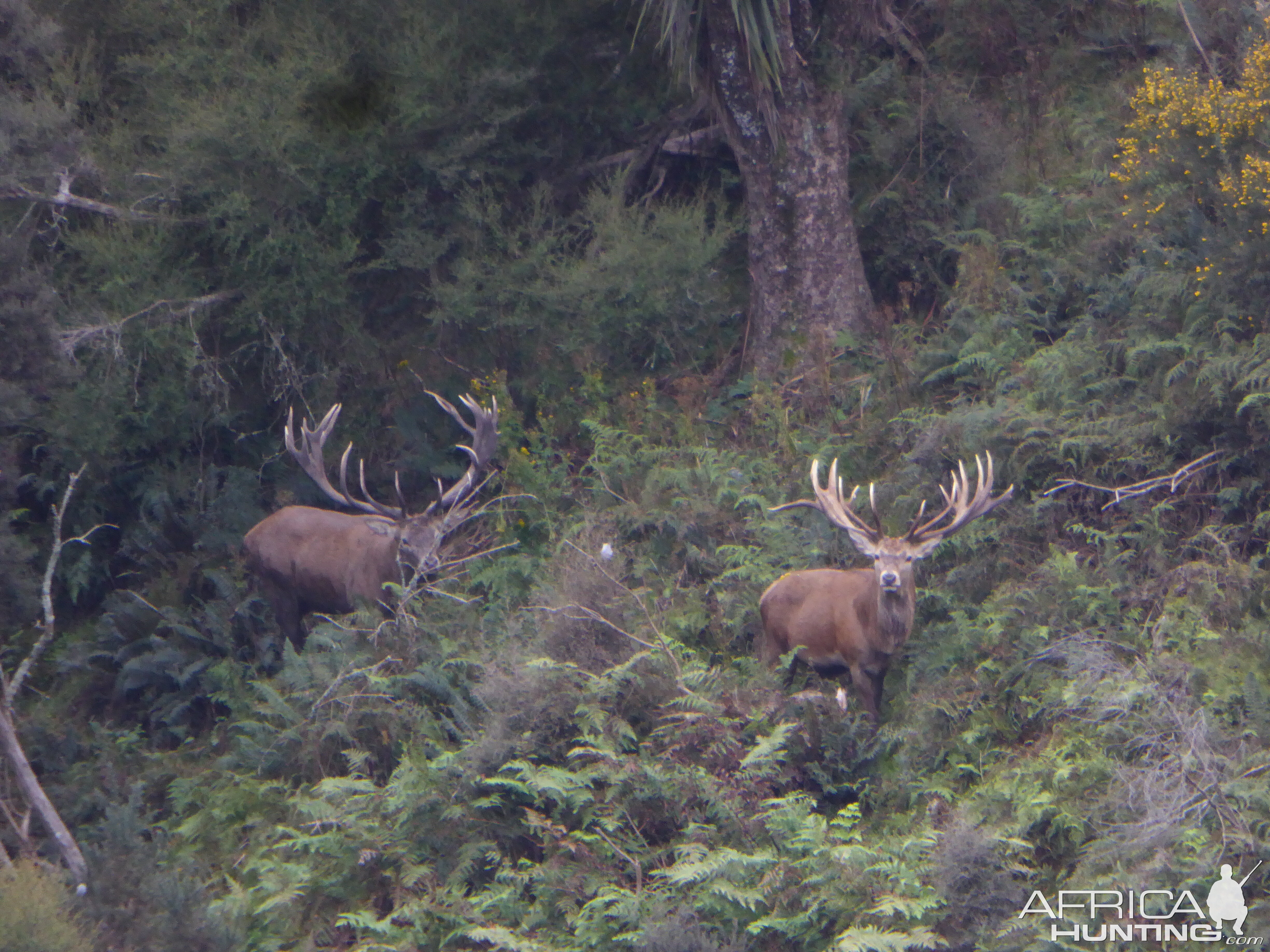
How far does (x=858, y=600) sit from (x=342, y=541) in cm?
477

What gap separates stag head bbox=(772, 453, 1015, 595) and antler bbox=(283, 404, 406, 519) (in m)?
3.45

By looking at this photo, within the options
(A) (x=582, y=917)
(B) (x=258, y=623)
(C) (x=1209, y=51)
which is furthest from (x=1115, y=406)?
(B) (x=258, y=623)

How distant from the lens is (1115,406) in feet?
32.8

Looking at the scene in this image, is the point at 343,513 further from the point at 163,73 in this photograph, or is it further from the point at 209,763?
the point at 163,73

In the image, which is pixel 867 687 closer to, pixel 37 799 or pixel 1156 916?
pixel 1156 916

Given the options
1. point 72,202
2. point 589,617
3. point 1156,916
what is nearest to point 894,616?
point 589,617

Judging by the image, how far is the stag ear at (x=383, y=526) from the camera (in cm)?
1036

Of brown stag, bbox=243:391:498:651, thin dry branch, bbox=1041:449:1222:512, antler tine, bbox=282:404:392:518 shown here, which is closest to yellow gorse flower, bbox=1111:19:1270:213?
thin dry branch, bbox=1041:449:1222:512

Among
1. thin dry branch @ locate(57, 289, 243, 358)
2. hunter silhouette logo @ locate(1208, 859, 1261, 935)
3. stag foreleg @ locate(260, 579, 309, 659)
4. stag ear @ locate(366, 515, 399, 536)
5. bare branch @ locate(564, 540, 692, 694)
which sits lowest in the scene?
stag foreleg @ locate(260, 579, 309, 659)

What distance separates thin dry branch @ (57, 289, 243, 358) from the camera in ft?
37.3

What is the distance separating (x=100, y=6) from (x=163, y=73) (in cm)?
139

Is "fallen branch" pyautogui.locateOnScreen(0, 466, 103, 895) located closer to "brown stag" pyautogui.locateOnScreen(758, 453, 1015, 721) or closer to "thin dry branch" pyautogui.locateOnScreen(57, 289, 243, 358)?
"thin dry branch" pyautogui.locateOnScreen(57, 289, 243, 358)

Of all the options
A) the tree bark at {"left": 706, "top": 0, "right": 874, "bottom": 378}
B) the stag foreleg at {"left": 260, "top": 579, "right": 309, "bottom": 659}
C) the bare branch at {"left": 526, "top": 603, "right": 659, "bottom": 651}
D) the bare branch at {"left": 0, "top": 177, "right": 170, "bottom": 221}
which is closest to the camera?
the bare branch at {"left": 526, "top": 603, "right": 659, "bottom": 651}

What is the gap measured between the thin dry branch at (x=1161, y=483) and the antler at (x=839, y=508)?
1694 millimetres
